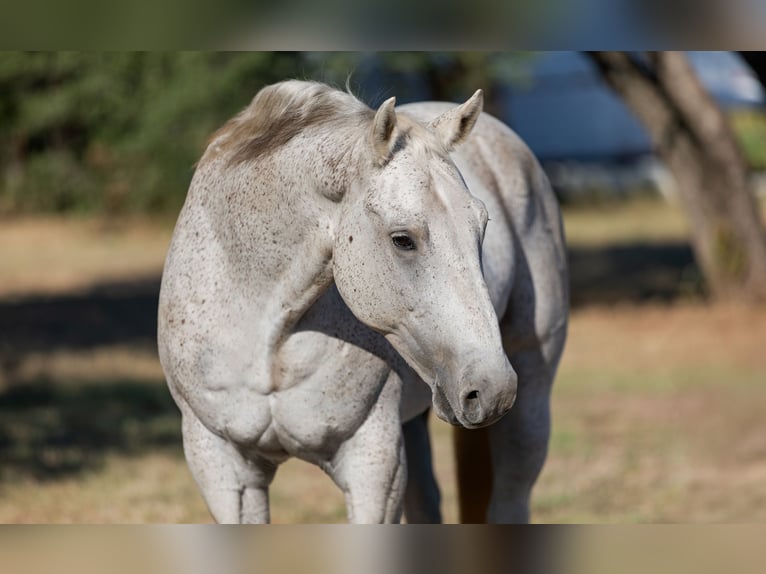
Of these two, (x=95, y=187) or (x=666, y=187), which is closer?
(x=95, y=187)

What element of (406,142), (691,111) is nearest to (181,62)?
(691,111)

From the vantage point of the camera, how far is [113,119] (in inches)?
579

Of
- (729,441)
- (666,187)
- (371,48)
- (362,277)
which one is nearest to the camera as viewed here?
(371,48)

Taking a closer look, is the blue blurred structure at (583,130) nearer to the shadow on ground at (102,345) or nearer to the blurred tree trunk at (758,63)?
the shadow on ground at (102,345)

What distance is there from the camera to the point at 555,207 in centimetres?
411

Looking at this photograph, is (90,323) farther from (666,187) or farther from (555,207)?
(666,187)

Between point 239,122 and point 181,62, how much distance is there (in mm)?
9284

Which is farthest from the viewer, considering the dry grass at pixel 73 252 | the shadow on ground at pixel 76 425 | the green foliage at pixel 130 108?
the dry grass at pixel 73 252

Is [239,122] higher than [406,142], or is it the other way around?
[239,122]

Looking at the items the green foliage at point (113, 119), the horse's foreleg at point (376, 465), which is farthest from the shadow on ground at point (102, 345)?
the horse's foreleg at point (376, 465)

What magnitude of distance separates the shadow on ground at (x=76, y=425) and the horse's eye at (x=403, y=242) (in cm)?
446

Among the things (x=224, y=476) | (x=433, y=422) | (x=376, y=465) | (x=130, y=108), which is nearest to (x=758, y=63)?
(x=433, y=422)

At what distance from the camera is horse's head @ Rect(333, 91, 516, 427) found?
2.38 meters

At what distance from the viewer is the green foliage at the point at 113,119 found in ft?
37.5
